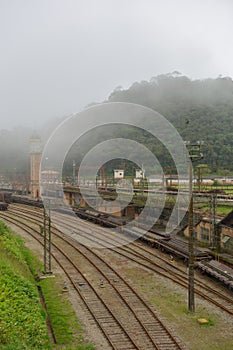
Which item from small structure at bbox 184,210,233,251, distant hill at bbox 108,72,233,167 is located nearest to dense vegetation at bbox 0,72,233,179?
distant hill at bbox 108,72,233,167

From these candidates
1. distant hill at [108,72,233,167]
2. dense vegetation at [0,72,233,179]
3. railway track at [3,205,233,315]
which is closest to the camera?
railway track at [3,205,233,315]

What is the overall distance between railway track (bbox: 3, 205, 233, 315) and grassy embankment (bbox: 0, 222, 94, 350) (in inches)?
175

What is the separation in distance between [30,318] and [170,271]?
7.75 meters

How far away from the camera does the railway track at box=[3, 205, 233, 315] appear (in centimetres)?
1123

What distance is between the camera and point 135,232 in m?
21.3

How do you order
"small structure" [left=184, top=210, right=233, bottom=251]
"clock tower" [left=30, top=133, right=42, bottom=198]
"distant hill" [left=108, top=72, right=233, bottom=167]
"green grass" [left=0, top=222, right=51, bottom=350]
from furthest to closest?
"clock tower" [left=30, top=133, right=42, bottom=198], "distant hill" [left=108, top=72, right=233, bottom=167], "small structure" [left=184, top=210, right=233, bottom=251], "green grass" [left=0, top=222, right=51, bottom=350]

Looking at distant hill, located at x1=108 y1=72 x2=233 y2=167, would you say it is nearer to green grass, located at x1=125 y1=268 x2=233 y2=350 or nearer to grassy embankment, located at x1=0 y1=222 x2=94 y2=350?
green grass, located at x1=125 y1=268 x2=233 y2=350

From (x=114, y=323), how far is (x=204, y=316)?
8.80 feet

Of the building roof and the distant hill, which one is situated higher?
the distant hill

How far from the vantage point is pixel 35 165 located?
51.3m

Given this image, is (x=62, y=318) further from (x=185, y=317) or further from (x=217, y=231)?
(x=217, y=231)

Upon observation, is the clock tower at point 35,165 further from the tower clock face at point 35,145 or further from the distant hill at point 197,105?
the distant hill at point 197,105

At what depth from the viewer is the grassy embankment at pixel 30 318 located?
6.94 m

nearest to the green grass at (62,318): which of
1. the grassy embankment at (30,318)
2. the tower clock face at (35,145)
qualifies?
the grassy embankment at (30,318)
